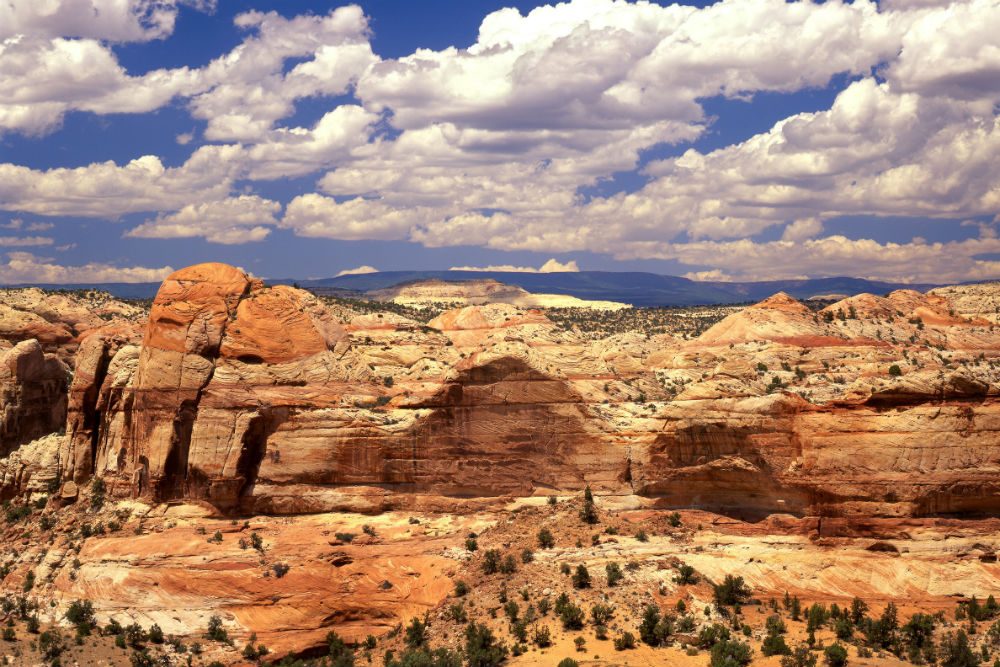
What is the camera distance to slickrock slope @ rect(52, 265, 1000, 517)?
137 ft

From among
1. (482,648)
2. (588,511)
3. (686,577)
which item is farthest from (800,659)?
(588,511)

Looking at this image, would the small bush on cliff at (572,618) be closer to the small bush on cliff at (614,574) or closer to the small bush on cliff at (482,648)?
the small bush on cliff at (614,574)

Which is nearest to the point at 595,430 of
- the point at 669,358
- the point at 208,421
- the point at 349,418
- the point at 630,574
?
the point at 630,574

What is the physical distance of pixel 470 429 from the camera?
149 feet

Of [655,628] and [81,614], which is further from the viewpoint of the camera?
[81,614]

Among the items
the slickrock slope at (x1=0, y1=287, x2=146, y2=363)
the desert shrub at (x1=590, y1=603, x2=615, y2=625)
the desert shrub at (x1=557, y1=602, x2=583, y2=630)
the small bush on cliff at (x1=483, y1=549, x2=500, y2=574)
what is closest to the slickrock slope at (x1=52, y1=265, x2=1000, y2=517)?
the small bush on cliff at (x1=483, y1=549, x2=500, y2=574)

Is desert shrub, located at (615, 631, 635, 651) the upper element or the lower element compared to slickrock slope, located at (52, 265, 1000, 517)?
lower

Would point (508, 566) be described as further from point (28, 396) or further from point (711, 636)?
point (28, 396)

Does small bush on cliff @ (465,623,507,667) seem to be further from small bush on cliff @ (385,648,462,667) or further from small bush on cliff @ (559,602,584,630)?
small bush on cliff @ (559,602,584,630)

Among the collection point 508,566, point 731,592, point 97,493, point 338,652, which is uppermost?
point 97,493

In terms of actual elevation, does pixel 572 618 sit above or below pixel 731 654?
above

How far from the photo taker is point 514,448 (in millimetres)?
45625

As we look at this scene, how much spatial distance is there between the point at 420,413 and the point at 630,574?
12015 millimetres

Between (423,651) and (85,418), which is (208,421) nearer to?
(85,418)
